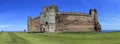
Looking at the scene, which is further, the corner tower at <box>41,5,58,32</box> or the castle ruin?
the castle ruin

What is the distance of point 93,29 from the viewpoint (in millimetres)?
68250

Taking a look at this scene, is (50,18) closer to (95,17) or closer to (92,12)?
(92,12)

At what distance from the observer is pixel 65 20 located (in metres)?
62.9

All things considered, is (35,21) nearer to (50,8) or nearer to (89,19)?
(50,8)

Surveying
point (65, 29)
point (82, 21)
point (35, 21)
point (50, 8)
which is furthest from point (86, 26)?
point (35, 21)

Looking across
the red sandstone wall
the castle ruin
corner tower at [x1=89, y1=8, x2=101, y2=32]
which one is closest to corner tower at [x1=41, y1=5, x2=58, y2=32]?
the castle ruin

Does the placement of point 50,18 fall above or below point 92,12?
below

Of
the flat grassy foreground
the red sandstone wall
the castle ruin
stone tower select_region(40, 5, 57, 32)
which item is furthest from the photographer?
the red sandstone wall

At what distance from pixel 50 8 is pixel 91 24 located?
578 inches

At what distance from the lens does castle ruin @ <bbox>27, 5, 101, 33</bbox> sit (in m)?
62.2

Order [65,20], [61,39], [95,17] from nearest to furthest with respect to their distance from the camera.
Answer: [61,39]
[65,20]
[95,17]

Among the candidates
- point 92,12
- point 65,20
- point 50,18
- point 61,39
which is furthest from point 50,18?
point 61,39

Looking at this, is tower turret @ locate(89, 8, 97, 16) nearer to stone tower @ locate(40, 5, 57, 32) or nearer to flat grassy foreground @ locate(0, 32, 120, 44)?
stone tower @ locate(40, 5, 57, 32)

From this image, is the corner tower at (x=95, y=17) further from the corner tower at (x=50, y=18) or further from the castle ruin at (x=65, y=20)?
the corner tower at (x=50, y=18)
